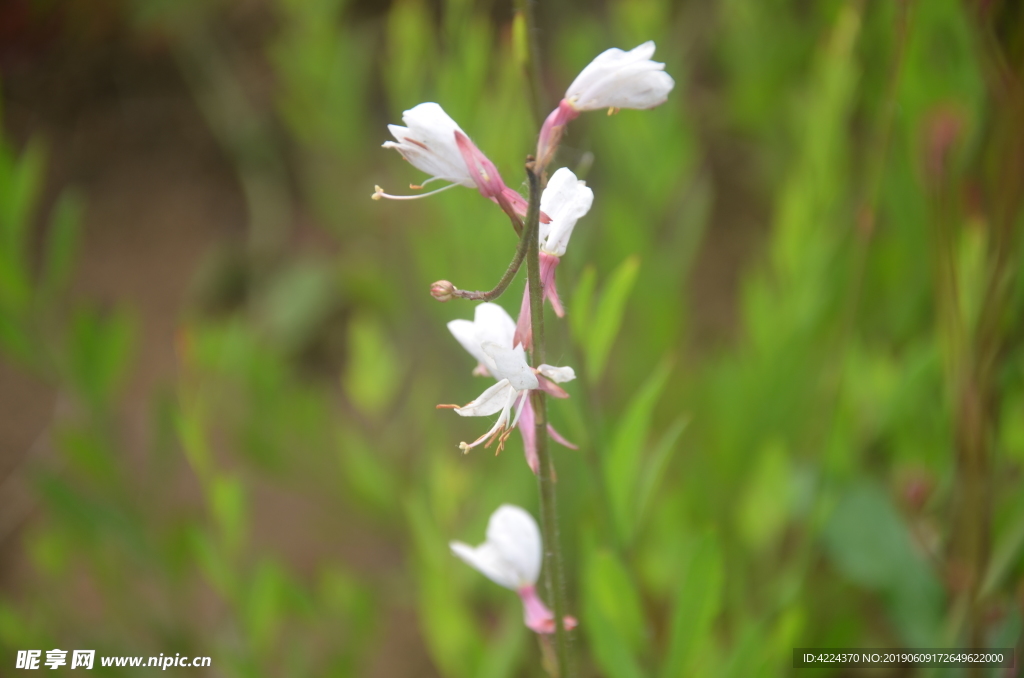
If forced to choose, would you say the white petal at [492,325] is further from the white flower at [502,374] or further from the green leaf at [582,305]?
the green leaf at [582,305]

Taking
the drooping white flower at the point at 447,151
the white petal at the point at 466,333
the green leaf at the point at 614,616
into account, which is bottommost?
the green leaf at the point at 614,616

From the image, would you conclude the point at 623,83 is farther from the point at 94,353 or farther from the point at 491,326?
the point at 94,353

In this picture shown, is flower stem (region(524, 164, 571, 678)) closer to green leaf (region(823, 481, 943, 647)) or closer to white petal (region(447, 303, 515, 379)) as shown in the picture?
white petal (region(447, 303, 515, 379))

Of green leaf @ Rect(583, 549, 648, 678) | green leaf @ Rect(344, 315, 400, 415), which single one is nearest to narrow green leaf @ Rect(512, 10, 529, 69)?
green leaf @ Rect(583, 549, 648, 678)

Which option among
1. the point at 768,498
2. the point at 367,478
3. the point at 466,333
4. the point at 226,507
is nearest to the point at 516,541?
the point at 466,333

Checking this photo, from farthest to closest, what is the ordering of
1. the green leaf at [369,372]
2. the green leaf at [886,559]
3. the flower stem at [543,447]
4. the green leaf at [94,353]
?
the green leaf at [369,372] → the green leaf at [94,353] → the green leaf at [886,559] → the flower stem at [543,447]

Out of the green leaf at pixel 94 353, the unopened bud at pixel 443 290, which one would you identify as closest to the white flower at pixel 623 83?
the unopened bud at pixel 443 290
